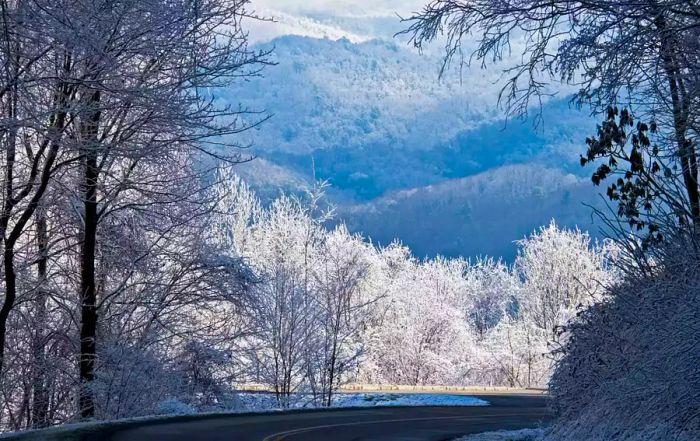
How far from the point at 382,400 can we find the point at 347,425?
1218 centimetres

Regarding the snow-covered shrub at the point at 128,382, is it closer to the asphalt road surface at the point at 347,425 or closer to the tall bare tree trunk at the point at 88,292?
the tall bare tree trunk at the point at 88,292

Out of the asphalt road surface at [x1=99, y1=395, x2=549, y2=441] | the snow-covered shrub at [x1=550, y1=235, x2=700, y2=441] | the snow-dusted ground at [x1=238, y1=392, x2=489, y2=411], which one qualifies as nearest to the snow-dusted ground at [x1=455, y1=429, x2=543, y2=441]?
the asphalt road surface at [x1=99, y1=395, x2=549, y2=441]

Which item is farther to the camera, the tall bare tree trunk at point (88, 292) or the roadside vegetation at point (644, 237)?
the tall bare tree trunk at point (88, 292)

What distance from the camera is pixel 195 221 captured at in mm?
20969

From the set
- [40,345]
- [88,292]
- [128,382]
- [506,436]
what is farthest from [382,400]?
[128,382]

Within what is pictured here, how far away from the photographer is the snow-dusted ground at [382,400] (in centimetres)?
2908

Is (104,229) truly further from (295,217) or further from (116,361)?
(295,217)

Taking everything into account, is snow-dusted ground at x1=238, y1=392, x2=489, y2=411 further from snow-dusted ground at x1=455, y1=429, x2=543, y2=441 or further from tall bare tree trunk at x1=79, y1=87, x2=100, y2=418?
tall bare tree trunk at x1=79, y1=87, x2=100, y2=418

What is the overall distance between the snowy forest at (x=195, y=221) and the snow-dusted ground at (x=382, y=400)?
0.59m

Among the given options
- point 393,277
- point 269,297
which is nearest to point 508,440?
point 269,297

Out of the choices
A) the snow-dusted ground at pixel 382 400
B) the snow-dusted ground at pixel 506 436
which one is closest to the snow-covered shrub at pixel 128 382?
the snow-dusted ground at pixel 506 436

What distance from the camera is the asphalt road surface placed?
14180 mm

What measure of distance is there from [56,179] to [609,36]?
1104 centimetres

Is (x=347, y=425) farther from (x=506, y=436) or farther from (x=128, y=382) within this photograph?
(x=128, y=382)
